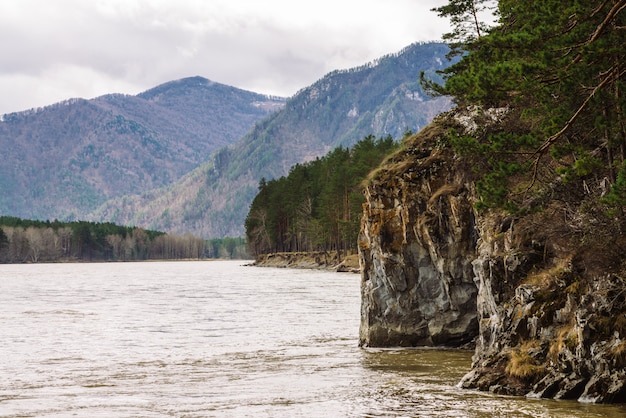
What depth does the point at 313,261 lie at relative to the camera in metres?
135

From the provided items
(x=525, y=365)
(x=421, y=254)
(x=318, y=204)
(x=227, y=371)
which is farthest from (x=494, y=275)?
(x=318, y=204)

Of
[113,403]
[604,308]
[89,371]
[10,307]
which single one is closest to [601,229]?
[604,308]

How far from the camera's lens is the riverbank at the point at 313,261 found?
4464 inches

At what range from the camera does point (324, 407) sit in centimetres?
1958

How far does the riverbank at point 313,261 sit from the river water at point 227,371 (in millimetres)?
64811

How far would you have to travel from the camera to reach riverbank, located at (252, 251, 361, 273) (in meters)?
113

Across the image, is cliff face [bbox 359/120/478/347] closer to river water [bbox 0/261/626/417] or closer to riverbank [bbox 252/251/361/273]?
river water [bbox 0/261/626/417]

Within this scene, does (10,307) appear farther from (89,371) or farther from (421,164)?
(421,164)

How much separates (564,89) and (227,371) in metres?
14.5

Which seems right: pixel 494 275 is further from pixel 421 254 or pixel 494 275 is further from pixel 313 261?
pixel 313 261

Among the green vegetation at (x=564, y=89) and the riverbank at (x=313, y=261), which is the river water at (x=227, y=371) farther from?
the riverbank at (x=313, y=261)

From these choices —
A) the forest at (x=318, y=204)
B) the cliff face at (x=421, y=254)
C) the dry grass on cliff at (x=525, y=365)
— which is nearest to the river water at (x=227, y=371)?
the dry grass on cliff at (x=525, y=365)

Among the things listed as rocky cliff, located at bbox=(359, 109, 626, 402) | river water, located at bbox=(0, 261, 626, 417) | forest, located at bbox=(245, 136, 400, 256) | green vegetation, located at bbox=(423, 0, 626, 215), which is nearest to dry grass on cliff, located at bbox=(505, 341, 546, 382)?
rocky cliff, located at bbox=(359, 109, 626, 402)

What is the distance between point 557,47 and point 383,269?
1473cm
